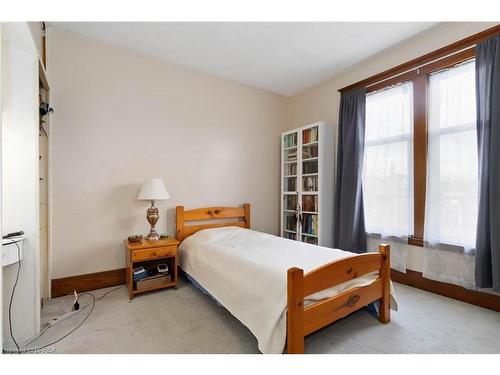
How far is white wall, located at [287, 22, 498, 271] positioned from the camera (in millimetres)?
2275

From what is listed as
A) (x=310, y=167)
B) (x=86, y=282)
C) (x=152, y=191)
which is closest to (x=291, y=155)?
(x=310, y=167)

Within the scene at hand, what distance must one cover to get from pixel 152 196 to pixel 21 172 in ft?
3.42

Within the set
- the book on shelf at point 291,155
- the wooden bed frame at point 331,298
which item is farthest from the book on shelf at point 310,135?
the wooden bed frame at point 331,298

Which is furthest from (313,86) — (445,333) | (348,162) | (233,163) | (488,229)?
(445,333)

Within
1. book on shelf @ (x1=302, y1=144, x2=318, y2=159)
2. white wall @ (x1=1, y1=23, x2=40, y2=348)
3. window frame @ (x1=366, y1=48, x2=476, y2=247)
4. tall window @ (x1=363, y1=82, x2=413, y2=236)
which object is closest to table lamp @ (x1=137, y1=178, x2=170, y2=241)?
white wall @ (x1=1, y1=23, x2=40, y2=348)

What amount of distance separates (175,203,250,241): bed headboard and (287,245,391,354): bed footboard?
76.8 inches

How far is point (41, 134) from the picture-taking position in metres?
2.20

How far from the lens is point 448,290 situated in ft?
7.61

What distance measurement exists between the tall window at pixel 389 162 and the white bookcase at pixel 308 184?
1.69 ft

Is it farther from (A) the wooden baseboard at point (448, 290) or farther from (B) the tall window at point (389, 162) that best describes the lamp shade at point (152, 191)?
(A) the wooden baseboard at point (448, 290)

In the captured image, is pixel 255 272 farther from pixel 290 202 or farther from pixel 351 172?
pixel 290 202

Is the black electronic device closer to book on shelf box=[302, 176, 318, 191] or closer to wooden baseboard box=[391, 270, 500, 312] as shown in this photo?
book on shelf box=[302, 176, 318, 191]
